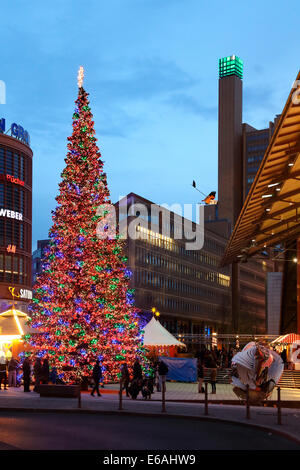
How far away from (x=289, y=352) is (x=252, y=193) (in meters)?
21.0

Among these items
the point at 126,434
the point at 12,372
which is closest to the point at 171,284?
the point at 12,372

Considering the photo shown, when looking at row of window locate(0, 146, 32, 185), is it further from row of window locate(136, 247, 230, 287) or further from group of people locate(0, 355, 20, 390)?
group of people locate(0, 355, 20, 390)

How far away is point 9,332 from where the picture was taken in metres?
37.0

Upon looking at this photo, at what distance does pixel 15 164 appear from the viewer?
7131 centimetres

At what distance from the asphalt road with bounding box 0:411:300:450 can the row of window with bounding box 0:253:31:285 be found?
52.3 meters

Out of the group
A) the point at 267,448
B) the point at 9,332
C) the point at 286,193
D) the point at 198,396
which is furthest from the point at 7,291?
the point at 267,448

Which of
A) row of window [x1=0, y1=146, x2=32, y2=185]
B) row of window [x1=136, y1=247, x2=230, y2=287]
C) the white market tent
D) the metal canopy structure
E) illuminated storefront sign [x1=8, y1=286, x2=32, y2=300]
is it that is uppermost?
row of window [x1=0, y1=146, x2=32, y2=185]

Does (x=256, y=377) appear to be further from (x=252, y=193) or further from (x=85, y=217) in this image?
(x=85, y=217)

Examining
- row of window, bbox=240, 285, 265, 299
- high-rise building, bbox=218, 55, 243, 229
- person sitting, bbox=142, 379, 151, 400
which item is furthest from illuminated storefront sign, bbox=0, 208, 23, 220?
high-rise building, bbox=218, 55, 243, 229

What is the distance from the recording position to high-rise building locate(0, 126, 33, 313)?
69688 mm

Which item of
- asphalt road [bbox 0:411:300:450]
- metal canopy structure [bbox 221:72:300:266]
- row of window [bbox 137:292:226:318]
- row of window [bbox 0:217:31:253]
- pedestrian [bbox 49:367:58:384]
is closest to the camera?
asphalt road [bbox 0:411:300:450]

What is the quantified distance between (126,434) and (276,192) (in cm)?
1250

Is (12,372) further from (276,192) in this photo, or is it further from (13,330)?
(276,192)

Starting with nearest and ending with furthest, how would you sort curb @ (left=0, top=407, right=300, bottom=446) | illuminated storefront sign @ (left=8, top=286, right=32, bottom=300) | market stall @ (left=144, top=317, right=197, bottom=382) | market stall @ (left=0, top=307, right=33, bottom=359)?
curb @ (left=0, top=407, right=300, bottom=446)
market stall @ (left=0, top=307, right=33, bottom=359)
market stall @ (left=144, top=317, right=197, bottom=382)
illuminated storefront sign @ (left=8, top=286, right=32, bottom=300)
